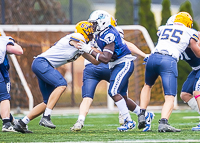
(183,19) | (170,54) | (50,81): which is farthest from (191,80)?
(50,81)

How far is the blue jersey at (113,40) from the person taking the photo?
6.18 meters

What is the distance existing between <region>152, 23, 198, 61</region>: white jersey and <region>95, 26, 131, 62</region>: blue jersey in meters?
0.44

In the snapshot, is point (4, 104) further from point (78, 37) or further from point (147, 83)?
point (147, 83)

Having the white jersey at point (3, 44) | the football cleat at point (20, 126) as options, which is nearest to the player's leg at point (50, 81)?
the football cleat at point (20, 126)

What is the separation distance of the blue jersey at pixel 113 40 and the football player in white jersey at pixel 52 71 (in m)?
0.24

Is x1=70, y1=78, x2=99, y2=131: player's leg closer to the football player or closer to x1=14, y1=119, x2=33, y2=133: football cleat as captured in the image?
x1=14, y1=119, x2=33, y2=133: football cleat

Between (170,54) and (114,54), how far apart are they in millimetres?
718

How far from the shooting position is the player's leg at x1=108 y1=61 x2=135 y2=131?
6.24 meters

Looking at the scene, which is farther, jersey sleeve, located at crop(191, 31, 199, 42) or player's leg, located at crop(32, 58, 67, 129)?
player's leg, located at crop(32, 58, 67, 129)

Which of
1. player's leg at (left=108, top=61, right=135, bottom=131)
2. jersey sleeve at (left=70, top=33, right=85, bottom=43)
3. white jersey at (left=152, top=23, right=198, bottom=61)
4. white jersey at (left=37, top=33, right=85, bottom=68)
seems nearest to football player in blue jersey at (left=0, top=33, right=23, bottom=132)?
white jersey at (left=37, top=33, right=85, bottom=68)

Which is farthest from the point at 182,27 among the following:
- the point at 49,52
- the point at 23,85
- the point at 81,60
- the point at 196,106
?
the point at 81,60

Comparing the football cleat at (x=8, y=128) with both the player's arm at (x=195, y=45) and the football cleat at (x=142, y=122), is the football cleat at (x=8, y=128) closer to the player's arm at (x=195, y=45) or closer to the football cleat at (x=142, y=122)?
the football cleat at (x=142, y=122)

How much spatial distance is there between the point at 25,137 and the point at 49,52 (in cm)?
143

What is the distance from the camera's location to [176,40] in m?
6.13
